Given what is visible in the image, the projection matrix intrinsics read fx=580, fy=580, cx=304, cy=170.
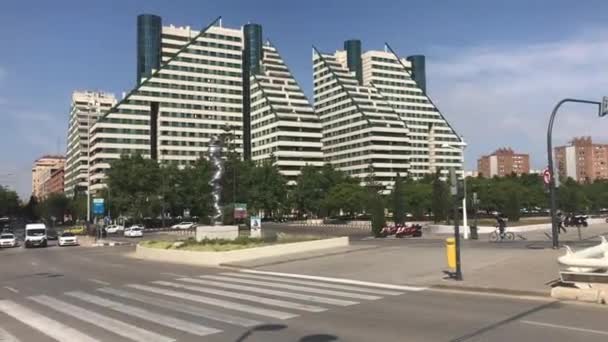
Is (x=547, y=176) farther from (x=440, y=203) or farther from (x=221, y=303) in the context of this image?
(x=440, y=203)

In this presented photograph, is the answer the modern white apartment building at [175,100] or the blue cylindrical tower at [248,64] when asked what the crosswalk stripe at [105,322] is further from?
the blue cylindrical tower at [248,64]

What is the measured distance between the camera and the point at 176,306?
13.9 m

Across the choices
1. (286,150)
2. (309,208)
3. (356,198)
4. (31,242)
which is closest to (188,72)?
(286,150)

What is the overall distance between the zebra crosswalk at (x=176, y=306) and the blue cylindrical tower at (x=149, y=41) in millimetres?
175360

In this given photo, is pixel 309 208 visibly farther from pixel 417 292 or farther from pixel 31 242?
pixel 417 292

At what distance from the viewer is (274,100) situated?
178 meters

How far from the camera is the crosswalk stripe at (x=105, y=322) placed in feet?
33.3

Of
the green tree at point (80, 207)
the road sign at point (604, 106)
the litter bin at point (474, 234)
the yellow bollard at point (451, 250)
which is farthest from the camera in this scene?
the green tree at point (80, 207)

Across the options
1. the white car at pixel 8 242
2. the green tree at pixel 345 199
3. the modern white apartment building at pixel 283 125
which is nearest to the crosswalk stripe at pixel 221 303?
the white car at pixel 8 242

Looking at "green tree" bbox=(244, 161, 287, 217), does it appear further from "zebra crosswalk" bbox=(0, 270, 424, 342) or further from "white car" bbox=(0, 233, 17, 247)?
"zebra crosswalk" bbox=(0, 270, 424, 342)

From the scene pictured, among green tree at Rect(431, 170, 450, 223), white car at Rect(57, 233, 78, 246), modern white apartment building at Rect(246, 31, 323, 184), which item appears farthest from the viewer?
modern white apartment building at Rect(246, 31, 323, 184)

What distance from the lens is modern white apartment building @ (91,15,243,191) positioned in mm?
157250

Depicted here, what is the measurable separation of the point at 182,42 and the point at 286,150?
5335 centimetres

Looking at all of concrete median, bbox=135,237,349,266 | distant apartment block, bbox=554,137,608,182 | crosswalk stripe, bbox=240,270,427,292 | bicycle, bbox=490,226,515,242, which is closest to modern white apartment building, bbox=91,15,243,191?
distant apartment block, bbox=554,137,608,182
